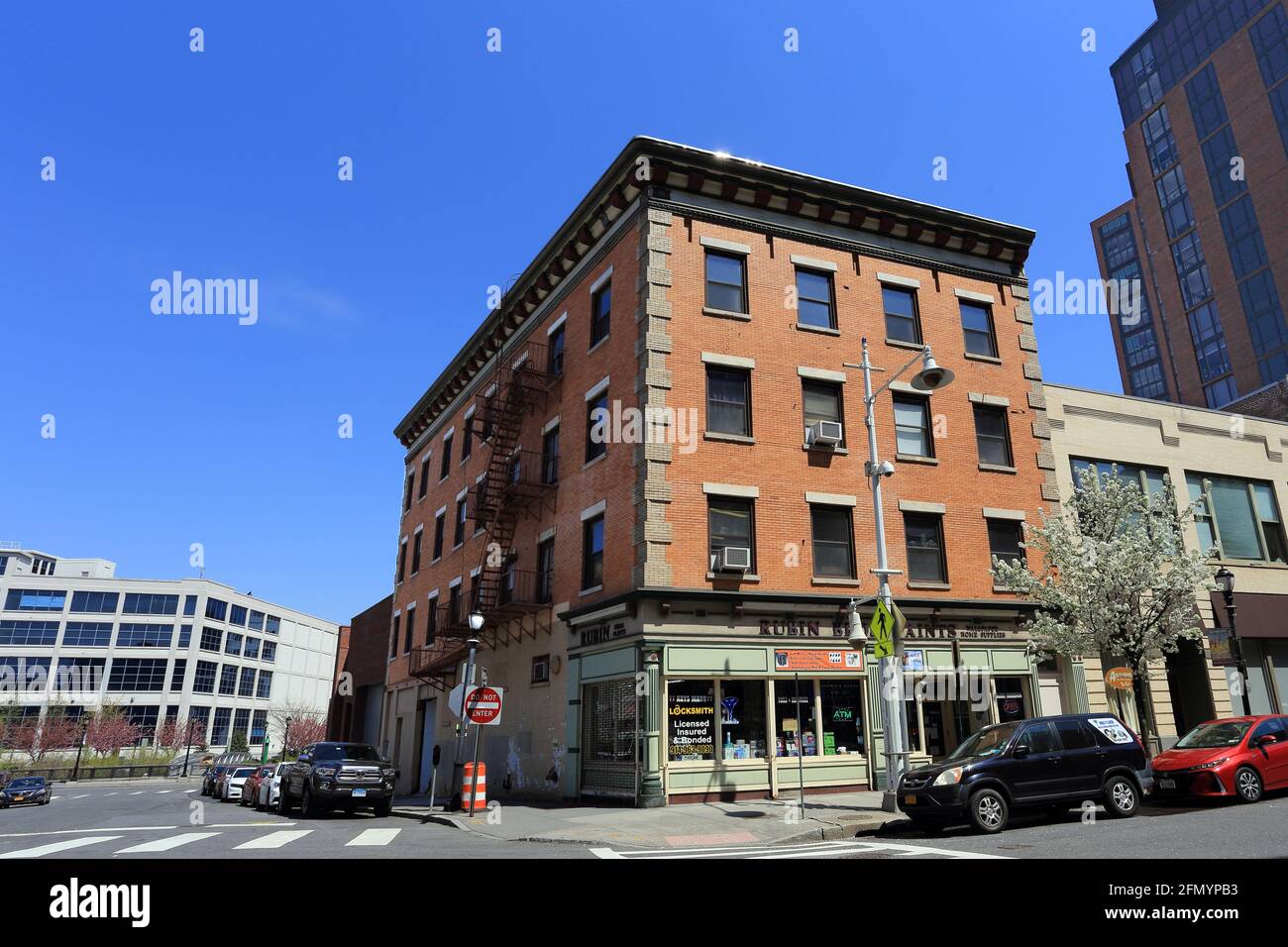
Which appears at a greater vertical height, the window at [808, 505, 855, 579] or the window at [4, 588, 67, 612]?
the window at [4, 588, 67, 612]

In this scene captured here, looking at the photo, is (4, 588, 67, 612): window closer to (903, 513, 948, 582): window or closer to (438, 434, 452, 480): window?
(438, 434, 452, 480): window

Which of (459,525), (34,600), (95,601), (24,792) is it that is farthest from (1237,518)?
(34,600)

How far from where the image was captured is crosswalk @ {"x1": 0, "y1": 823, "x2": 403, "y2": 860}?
11340 mm

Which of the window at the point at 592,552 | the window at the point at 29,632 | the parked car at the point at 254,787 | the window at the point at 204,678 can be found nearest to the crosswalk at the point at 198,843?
the window at the point at 592,552

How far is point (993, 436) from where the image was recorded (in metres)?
24.0

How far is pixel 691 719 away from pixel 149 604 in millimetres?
99531

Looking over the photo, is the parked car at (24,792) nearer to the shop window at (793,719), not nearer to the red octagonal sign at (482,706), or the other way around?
the red octagonal sign at (482,706)

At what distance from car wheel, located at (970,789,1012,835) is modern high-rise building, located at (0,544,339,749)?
317 ft

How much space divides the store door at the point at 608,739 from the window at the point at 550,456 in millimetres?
7062

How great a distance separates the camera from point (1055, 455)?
24766 millimetres

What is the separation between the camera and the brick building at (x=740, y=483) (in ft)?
61.8

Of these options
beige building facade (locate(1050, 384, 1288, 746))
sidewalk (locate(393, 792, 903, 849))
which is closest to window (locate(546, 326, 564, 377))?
sidewalk (locate(393, 792, 903, 849))
